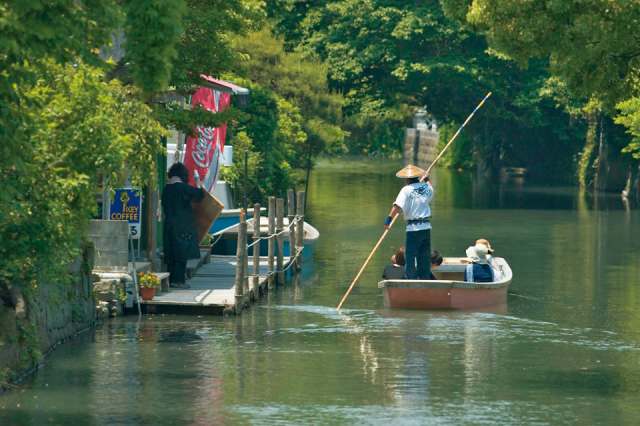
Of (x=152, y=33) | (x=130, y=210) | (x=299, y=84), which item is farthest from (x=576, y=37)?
(x=299, y=84)

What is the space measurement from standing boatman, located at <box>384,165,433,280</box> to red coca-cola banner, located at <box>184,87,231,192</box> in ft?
15.3

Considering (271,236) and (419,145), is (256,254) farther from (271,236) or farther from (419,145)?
(419,145)

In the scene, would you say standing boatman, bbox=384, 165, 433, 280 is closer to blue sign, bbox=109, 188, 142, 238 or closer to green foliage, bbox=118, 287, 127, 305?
blue sign, bbox=109, 188, 142, 238

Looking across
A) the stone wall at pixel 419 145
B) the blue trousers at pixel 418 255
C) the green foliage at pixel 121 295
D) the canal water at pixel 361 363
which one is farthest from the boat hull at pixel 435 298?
the stone wall at pixel 419 145

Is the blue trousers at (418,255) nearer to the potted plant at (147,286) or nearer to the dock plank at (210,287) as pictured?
the dock plank at (210,287)

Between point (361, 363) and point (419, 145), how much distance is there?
6559 centimetres

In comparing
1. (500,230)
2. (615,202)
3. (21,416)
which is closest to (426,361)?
(21,416)

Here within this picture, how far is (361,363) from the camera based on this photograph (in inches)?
554

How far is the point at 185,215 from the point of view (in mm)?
18656

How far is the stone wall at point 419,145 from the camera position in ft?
245

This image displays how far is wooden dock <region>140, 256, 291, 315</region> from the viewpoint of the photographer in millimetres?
17266

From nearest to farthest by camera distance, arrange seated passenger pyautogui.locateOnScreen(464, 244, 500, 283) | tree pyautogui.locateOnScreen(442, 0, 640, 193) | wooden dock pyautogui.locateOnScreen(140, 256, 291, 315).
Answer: tree pyautogui.locateOnScreen(442, 0, 640, 193) < wooden dock pyautogui.locateOnScreen(140, 256, 291, 315) < seated passenger pyautogui.locateOnScreen(464, 244, 500, 283)

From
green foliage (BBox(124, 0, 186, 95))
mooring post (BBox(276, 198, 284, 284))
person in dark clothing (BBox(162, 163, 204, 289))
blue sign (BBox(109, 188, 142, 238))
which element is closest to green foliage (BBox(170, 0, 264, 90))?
person in dark clothing (BBox(162, 163, 204, 289))

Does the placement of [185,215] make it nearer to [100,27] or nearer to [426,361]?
[426,361]
